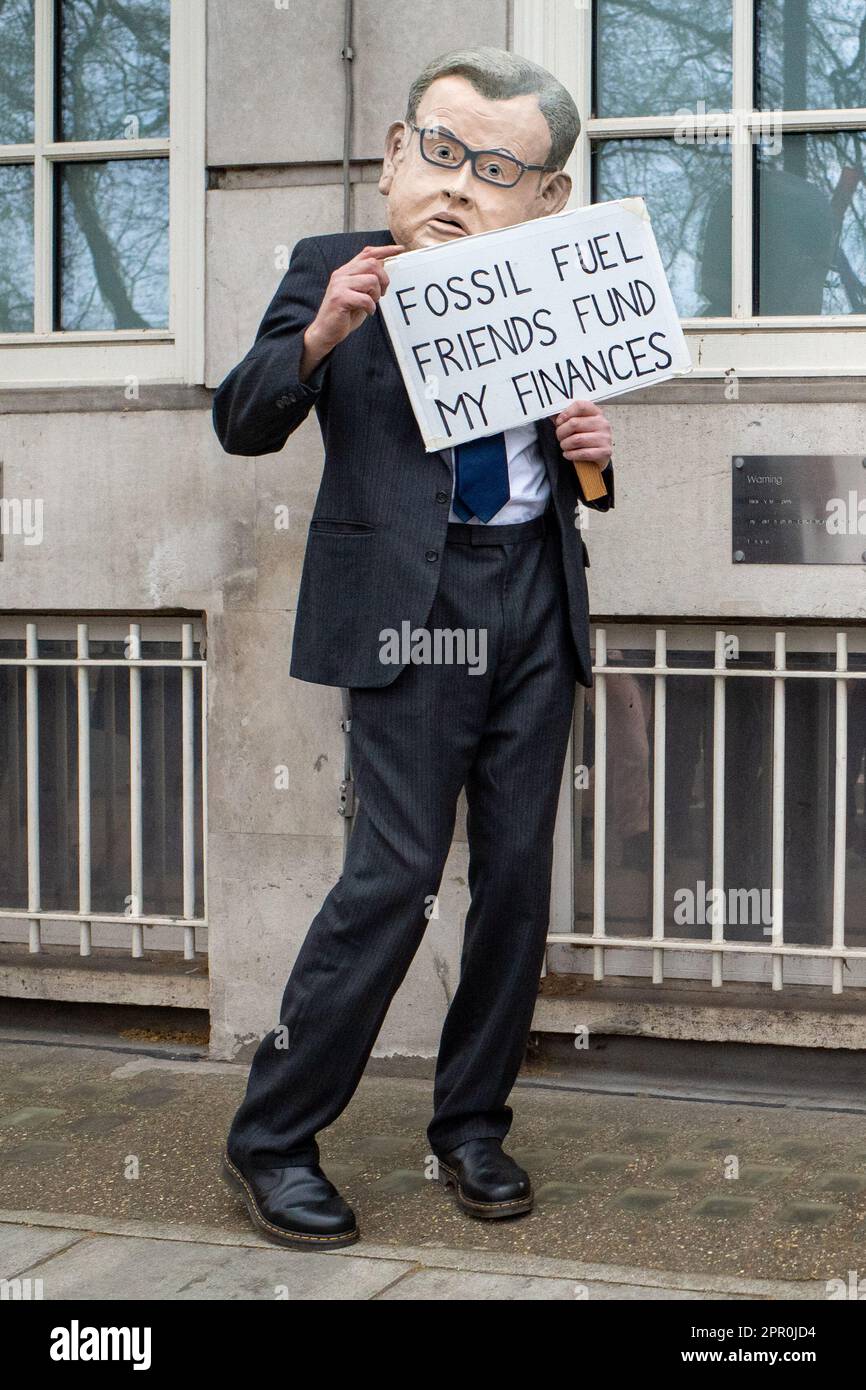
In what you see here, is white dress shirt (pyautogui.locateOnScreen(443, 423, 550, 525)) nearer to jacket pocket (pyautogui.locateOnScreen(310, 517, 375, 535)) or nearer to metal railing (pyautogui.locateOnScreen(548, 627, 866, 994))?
jacket pocket (pyautogui.locateOnScreen(310, 517, 375, 535))

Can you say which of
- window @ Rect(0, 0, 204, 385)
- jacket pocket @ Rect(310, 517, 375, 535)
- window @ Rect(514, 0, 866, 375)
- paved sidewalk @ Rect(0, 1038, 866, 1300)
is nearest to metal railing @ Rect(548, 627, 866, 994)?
paved sidewalk @ Rect(0, 1038, 866, 1300)

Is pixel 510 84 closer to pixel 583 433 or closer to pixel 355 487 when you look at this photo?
pixel 583 433

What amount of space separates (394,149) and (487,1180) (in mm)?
2209

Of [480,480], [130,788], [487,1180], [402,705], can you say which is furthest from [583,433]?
[130,788]

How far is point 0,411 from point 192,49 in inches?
46.2

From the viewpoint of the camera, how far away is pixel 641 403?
4.35 metres

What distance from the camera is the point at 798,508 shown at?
4.28 m

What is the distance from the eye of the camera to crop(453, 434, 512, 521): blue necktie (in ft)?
11.1

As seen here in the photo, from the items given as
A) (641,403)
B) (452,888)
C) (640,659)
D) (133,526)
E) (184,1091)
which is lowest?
(184,1091)

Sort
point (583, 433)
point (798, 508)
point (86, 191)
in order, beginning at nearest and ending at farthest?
point (583, 433)
point (798, 508)
point (86, 191)

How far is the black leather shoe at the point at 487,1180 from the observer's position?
11.2ft

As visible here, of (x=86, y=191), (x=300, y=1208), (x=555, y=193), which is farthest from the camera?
(x=86, y=191)
